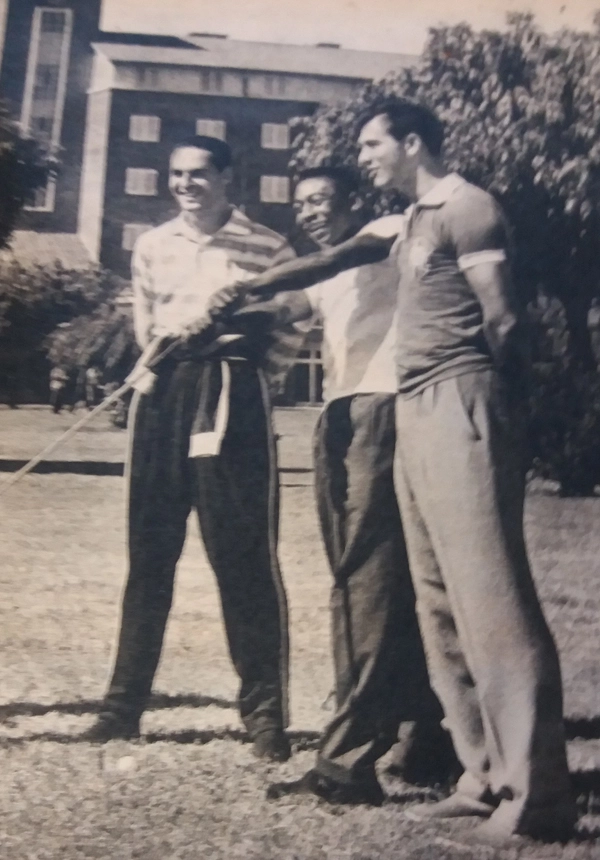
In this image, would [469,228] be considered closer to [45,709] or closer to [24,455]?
[24,455]

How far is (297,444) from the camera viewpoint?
8.71ft

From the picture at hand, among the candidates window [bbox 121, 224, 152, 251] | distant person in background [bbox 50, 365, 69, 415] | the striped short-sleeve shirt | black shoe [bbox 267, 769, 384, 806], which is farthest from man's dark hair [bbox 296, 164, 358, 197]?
black shoe [bbox 267, 769, 384, 806]

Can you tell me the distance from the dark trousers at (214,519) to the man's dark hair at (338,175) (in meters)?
0.62

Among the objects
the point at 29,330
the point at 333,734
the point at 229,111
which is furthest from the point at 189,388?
the point at 333,734

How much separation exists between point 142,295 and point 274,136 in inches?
25.3

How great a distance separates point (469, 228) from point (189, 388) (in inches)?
37.7

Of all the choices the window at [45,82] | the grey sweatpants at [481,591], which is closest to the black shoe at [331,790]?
the grey sweatpants at [481,591]

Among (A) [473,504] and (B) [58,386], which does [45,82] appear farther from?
(A) [473,504]

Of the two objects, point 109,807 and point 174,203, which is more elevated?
point 174,203

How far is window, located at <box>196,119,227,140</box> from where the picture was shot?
278 cm

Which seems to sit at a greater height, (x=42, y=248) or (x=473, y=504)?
(x=42, y=248)

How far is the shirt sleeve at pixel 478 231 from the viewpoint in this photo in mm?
2650

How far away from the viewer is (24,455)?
8.81 ft

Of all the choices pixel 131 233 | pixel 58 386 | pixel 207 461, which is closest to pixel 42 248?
pixel 131 233
